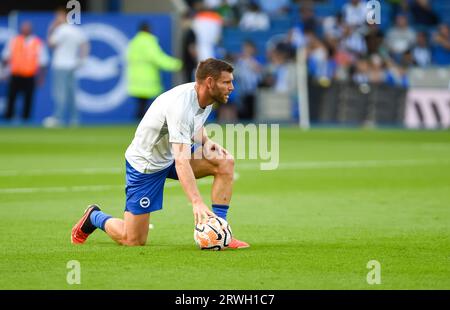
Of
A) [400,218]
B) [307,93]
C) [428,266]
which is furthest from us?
[307,93]

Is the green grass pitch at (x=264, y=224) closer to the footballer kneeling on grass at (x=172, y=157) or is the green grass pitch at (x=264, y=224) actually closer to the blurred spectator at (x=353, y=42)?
the footballer kneeling on grass at (x=172, y=157)

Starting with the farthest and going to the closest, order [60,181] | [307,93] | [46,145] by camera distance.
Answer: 1. [307,93]
2. [46,145]
3. [60,181]

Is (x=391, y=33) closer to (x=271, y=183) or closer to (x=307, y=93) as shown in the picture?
(x=307, y=93)

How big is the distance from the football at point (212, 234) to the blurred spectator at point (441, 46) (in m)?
26.2

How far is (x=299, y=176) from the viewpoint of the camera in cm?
1872

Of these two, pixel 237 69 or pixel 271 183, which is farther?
pixel 237 69

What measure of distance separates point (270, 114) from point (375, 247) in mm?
24000

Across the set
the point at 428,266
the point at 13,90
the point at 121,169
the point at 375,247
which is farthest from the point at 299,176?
the point at 13,90

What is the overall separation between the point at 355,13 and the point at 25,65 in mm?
9928

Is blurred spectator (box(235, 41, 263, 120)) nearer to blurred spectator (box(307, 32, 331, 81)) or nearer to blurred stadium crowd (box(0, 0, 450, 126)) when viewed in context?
blurred stadium crowd (box(0, 0, 450, 126))

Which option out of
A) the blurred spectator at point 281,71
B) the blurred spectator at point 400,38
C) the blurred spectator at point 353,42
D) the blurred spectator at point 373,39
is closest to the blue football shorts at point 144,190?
the blurred spectator at point 281,71

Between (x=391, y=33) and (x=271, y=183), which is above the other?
(x=391, y=33)

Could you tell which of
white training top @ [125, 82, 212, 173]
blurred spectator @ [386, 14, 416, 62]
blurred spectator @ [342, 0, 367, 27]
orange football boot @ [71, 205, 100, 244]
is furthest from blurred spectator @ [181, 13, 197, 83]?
white training top @ [125, 82, 212, 173]

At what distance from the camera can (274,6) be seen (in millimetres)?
37875
